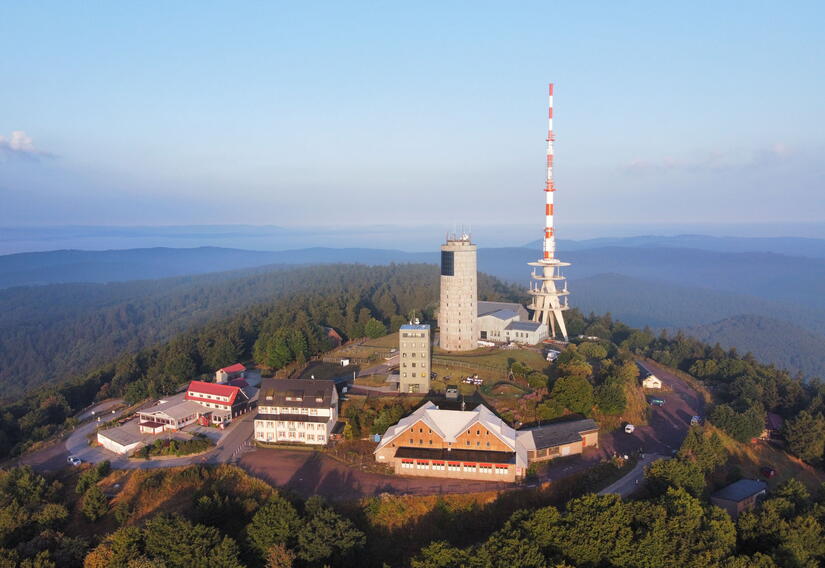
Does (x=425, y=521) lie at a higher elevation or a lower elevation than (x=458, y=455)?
lower

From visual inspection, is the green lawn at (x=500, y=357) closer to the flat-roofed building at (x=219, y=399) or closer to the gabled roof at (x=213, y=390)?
the flat-roofed building at (x=219, y=399)

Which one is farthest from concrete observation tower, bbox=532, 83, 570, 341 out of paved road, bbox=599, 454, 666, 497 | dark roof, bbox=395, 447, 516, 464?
dark roof, bbox=395, 447, 516, 464

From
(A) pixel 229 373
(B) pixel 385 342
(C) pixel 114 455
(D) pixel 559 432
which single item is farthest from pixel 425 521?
(B) pixel 385 342

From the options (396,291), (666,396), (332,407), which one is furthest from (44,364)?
(666,396)

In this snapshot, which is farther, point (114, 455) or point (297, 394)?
point (297, 394)

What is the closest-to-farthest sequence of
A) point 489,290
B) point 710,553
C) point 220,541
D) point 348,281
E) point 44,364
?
1. point 710,553
2. point 220,541
3. point 489,290
4. point 44,364
5. point 348,281

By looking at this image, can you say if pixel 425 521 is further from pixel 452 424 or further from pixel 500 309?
pixel 500 309

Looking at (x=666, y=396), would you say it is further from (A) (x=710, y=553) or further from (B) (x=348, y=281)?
(B) (x=348, y=281)
